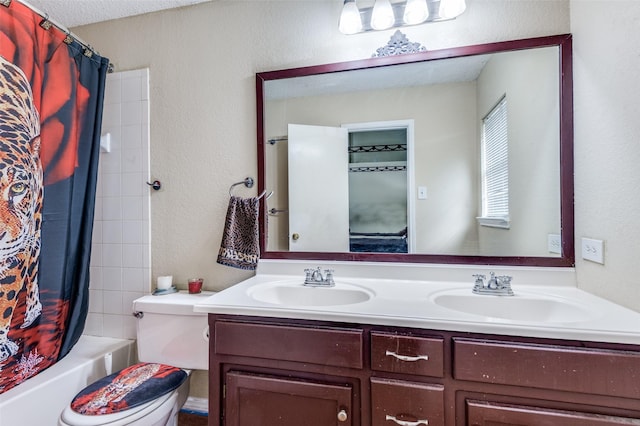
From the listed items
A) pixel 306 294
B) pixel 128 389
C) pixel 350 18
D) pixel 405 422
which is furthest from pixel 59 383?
pixel 350 18

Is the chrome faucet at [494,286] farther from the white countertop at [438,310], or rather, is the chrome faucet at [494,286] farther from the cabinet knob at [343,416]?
the cabinet knob at [343,416]

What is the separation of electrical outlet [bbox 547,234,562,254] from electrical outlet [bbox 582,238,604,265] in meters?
0.09

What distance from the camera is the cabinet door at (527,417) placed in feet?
2.69

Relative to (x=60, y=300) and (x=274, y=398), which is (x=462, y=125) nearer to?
(x=274, y=398)

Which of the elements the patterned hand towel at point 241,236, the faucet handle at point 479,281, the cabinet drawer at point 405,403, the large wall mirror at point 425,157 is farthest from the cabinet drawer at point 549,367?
the patterned hand towel at point 241,236

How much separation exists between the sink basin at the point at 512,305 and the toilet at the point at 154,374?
113 centimetres

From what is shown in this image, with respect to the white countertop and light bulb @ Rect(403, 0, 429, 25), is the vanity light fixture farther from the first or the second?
the white countertop

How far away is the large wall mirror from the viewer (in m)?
1.33

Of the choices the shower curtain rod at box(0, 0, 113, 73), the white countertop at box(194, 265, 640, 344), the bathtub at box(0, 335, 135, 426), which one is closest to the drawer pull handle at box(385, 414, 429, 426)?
the white countertop at box(194, 265, 640, 344)

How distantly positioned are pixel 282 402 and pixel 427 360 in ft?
1.67

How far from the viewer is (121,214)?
5.92ft

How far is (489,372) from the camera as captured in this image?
2.89ft

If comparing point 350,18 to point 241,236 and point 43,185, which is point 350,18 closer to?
point 241,236

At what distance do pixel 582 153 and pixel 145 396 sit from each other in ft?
6.61
